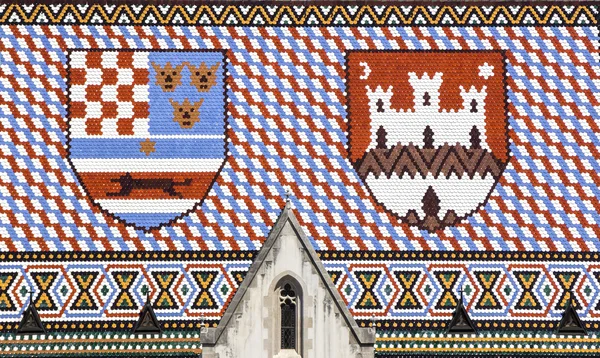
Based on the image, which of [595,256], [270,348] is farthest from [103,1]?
[595,256]

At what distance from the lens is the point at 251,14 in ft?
81.9

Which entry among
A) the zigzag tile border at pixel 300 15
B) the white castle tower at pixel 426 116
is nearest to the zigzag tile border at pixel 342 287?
the white castle tower at pixel 426 116

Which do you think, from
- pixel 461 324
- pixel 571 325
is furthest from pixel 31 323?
pixel 571 325

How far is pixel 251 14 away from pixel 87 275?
3.99 metres

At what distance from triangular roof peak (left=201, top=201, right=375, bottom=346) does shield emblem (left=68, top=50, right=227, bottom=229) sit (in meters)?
2.02

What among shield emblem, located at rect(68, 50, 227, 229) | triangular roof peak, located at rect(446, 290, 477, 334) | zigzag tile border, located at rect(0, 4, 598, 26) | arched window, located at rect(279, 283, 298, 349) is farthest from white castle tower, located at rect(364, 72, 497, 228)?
arched window, located at rect(279, 283, 298, 349)

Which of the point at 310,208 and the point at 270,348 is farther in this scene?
the point at 310,208

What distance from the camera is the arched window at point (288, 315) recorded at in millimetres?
22484

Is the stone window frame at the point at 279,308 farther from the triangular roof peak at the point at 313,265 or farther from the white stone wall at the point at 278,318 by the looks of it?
the triangular roof peak at the point at 313,265

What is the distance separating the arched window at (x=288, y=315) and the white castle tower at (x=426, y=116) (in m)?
2.82

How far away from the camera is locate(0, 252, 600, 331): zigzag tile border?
77.6 feet

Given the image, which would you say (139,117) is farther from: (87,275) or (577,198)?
(577,198)

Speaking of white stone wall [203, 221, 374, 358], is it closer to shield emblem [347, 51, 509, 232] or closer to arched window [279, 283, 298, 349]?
arched window [279, 283, 298, 349]

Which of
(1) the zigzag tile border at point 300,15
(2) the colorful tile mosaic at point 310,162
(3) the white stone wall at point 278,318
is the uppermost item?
(1) the zigzag tile border at point 300,15
